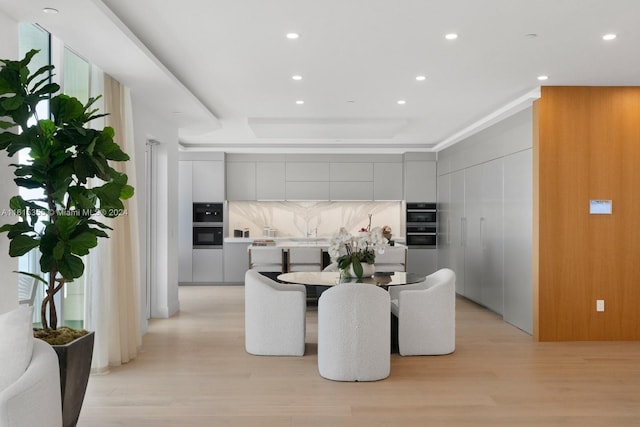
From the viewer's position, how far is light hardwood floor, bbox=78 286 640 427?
12.1ft

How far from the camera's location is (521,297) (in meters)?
6.51

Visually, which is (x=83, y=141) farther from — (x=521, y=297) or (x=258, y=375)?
(x=521, y=297)

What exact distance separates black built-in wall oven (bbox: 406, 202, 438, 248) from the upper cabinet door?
3570mm

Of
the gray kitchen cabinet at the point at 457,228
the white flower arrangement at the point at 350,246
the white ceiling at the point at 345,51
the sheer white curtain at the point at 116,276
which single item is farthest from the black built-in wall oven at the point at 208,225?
the white flower arrangement at the point at 350,246

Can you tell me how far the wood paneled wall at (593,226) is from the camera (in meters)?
5.95

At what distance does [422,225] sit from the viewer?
1072 centimetres

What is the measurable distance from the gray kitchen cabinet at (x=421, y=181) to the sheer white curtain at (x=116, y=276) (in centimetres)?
629

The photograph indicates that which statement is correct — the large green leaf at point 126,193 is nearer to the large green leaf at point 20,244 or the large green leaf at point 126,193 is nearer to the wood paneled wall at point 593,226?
the large green leaf at point 20,244

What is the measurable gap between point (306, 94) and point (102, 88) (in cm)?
225

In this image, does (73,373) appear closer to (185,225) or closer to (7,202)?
(7,202)

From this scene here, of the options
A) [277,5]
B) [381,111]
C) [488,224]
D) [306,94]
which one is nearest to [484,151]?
[488,224]

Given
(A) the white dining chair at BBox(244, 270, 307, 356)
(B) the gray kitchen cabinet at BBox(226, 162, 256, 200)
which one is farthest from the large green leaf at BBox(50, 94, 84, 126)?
(B) the gray kitchen cabinet at BBox(226, 162, 256, 200)

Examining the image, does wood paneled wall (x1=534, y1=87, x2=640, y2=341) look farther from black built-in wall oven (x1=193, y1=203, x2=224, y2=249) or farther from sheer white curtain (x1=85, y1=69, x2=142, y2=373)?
black built-in wall oven (x1=193, y1=203, x2=224, y2=249)

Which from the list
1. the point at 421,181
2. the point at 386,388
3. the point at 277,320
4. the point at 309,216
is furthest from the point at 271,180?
the point at 386,388
